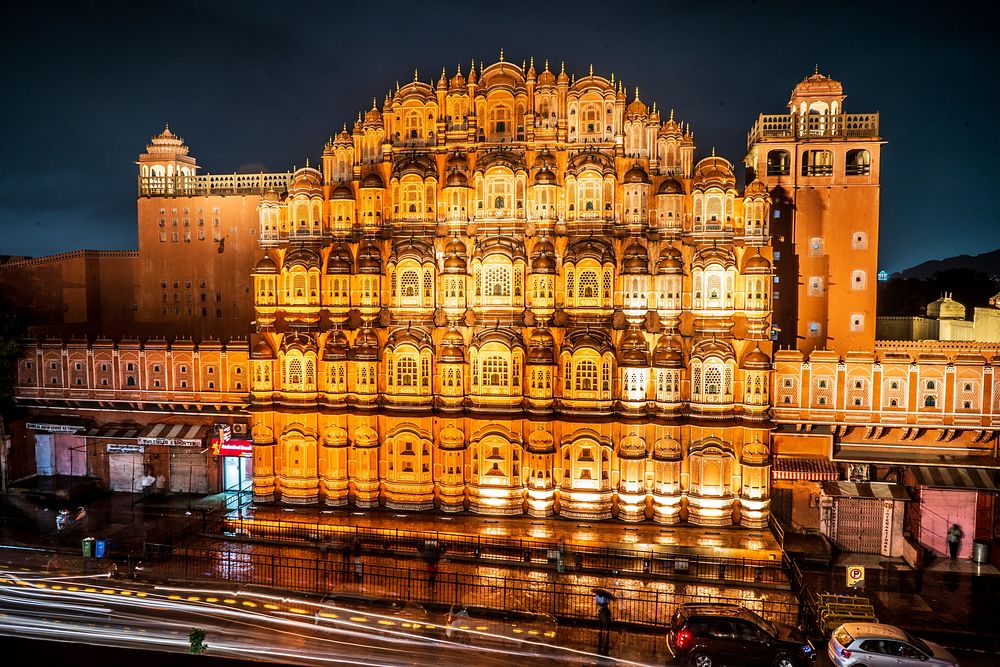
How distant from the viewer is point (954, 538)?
90.6 feet

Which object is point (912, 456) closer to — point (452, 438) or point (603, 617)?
point (603, 617)

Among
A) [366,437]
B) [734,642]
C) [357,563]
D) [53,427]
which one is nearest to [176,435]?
[53,427]

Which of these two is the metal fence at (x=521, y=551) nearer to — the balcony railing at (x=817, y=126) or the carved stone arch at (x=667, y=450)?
the carved stone arch at (x=667, y=450)

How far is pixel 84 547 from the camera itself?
2595cm

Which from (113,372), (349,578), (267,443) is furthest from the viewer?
(113,372)

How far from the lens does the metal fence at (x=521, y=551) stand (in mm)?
25422

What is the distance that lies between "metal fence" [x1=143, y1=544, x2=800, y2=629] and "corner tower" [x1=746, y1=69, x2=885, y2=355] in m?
16.2

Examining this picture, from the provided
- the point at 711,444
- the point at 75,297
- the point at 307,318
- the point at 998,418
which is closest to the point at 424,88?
the point at 307,318

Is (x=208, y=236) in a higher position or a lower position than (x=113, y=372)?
higher

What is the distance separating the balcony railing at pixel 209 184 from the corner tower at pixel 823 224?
31.8m

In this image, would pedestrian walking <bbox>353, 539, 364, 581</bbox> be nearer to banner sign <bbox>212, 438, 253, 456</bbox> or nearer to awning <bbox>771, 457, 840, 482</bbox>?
banner sign <bbox>212, 438, 253, 456</bbox>

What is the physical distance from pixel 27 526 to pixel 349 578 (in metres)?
16.3

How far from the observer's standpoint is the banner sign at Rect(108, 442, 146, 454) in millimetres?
35125

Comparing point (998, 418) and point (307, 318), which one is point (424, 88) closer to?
point (307, 318)
